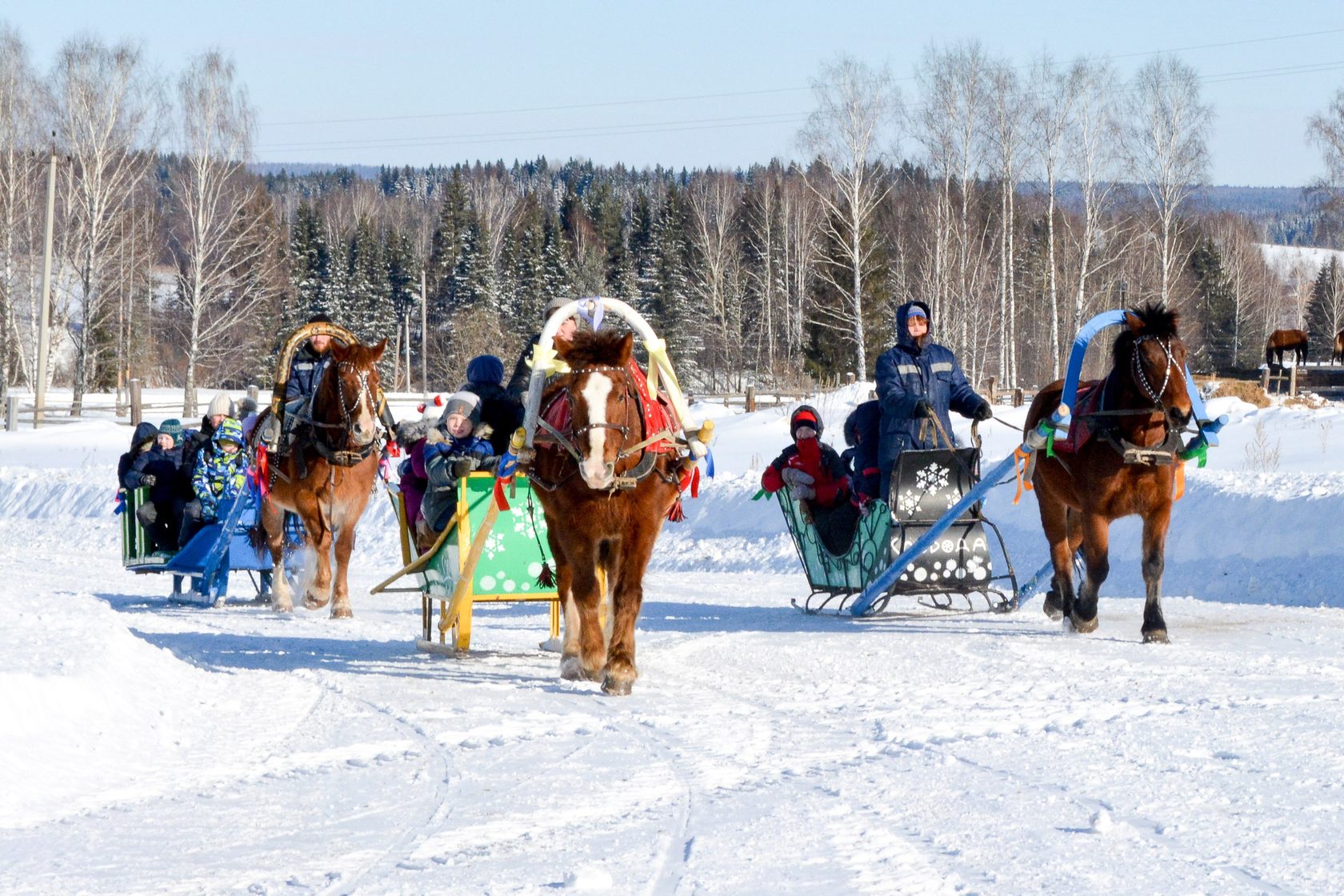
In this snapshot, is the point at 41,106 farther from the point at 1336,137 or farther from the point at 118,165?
the point at 1336,137

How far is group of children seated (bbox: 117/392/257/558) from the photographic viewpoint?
13.5 meters

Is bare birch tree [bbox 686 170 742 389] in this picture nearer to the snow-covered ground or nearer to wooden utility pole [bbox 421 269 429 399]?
wooden utility pole [bbox 421 269 429 399]

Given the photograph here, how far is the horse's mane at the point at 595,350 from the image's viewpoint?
7.57 meters

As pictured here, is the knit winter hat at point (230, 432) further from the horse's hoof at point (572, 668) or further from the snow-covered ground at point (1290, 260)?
the snow-covered ground at point (1290, 260)

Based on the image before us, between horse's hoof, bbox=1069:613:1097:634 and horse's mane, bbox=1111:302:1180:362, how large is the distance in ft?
5.38

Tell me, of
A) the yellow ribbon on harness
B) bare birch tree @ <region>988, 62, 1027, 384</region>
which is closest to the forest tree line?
bare birch tree @ <region>988, 62, 1027, 384</region>

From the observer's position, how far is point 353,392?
11438 millimetres

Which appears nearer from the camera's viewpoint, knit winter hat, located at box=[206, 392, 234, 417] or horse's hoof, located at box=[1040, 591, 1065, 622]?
horse's hoof, located at box=[1040, 591, 1065, 622]

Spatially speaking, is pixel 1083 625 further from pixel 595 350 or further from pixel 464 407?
pixel 464 407

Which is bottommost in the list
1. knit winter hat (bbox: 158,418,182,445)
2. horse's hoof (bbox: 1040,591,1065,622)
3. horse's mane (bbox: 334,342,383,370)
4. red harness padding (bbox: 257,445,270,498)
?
horse's hoof (bbox: 1040,591,1065,622)

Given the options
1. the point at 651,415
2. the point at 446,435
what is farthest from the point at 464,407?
the point at 651,415

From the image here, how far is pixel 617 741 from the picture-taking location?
6.29 metres

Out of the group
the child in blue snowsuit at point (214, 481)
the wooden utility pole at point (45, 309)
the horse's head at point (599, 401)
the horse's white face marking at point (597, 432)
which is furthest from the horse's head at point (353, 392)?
the wooden utility pole at point (45, 309)

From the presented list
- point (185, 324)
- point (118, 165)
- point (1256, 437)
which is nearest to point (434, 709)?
point (1256, 437)
